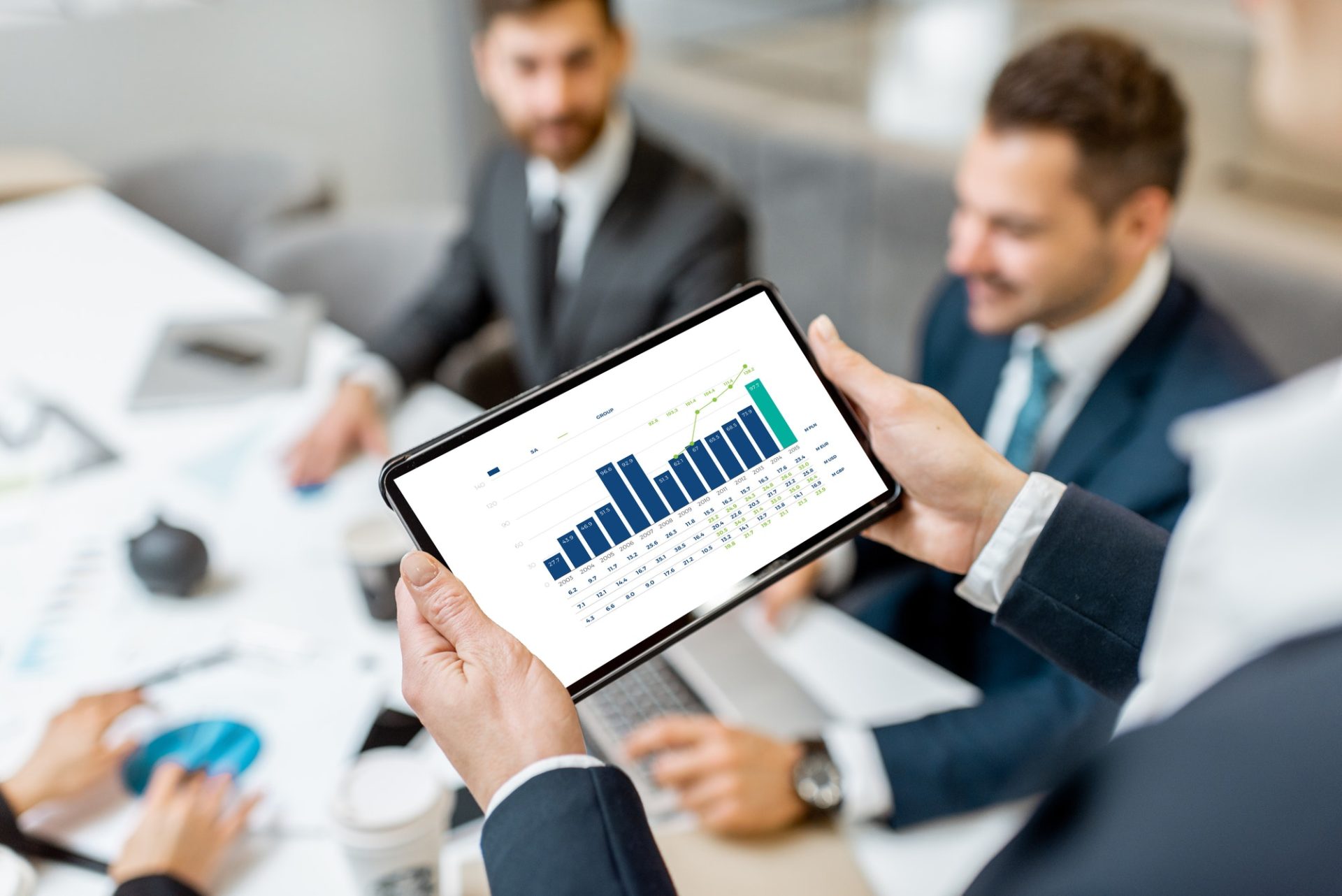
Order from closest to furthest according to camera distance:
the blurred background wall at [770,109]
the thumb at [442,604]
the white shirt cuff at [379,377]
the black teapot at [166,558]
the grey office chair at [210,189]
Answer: the thumb at [442,604] < the black teapot at [166,558] < the white shirt cuff at [379,377] < the blurred background wall at [770,109] < the grey office chair at [210,189]

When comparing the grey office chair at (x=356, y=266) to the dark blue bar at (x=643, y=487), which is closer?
the dark blue bar at (x=643, y=487)

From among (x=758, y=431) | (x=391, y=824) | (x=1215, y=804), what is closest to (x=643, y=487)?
(x=758, y=431)

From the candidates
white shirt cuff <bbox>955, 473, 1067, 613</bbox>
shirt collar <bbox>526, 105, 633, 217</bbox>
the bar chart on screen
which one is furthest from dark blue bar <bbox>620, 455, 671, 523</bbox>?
shirt collar <bbox>526, 105, 633, 217</bbox>

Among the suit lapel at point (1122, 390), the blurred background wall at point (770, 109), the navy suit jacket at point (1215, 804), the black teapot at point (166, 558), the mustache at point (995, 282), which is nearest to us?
the navy suit jacket at point (1215, 804)

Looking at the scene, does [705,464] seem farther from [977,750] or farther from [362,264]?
[362,264]

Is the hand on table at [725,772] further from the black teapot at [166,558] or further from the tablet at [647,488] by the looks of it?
the black teapot at [166,558]

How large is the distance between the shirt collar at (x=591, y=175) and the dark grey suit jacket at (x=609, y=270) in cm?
2

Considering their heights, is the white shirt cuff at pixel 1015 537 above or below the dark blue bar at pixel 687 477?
below

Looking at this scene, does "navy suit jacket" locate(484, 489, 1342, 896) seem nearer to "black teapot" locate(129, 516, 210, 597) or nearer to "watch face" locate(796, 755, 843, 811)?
"watch face" locate(796, 755, 843, 811)

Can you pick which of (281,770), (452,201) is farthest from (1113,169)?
(452,201)

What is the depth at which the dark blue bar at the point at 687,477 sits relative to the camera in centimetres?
72

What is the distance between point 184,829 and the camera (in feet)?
2.75

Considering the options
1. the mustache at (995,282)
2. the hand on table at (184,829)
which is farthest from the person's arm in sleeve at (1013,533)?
the hand on table at (184,829)

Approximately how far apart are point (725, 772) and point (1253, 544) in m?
0.57
